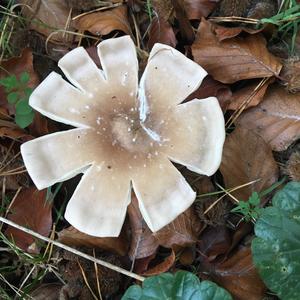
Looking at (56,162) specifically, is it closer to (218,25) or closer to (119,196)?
(119,196)

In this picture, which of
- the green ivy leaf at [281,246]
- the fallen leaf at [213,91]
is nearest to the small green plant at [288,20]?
the fallen leaf at [213,91]

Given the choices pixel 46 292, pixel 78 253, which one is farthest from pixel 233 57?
pixel 46 292

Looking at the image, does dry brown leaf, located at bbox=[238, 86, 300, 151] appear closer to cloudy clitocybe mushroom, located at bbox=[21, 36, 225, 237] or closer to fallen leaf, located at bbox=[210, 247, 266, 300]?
cloudy clitocybe mushroom, located at bbox=[21, 36, 225, 237]

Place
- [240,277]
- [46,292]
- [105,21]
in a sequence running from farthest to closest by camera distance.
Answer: [105,21], [46,292], [240,277]

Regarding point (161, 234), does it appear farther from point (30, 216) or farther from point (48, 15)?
point (48, 15)

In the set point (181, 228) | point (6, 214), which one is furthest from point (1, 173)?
point (181, 228)

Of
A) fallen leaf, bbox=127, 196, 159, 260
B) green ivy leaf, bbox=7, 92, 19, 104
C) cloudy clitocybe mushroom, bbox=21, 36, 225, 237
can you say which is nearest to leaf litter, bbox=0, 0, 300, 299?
fallen leaf, bbox=127, 196, 159, 260
